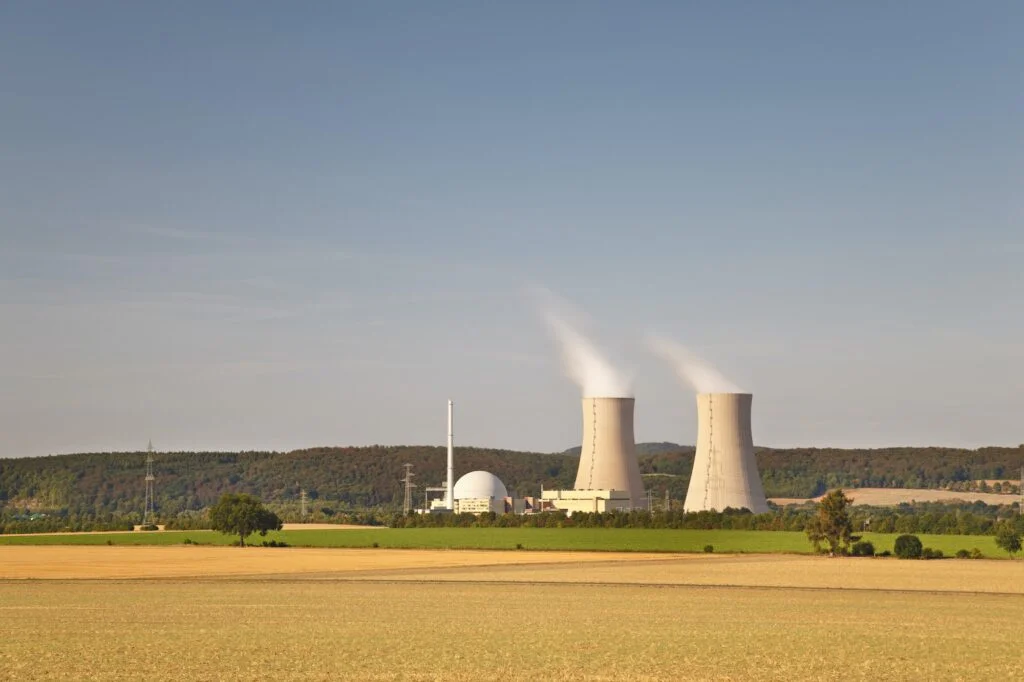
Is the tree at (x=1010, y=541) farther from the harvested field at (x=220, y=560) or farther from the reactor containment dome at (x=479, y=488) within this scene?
the reactor containment dome at (x=479, y=488)

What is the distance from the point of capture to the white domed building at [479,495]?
A: 132 metres

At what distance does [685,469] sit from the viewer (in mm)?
197750

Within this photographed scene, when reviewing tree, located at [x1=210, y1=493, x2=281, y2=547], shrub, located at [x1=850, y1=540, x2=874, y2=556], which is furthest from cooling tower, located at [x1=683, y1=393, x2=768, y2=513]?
tree, located at [x1=210, y1=493, x2=281, y2=547]

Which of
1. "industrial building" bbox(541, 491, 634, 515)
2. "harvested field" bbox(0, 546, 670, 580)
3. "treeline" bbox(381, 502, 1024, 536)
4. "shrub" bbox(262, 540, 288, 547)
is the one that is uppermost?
"industrial building" bbox(541, 491, 634, 515)

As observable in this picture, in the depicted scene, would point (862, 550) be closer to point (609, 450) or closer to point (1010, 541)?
point (1010, 541)

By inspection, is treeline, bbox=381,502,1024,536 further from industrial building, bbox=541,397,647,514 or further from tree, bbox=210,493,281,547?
tree, bbox=210,493,281,547

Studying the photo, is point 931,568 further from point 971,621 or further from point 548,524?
point 548,524

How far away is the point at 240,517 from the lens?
283 ft

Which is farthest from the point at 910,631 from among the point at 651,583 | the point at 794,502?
the point at 794,502

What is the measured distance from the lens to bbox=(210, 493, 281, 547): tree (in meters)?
86.4

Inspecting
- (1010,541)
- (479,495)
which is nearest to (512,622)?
(1010,541)

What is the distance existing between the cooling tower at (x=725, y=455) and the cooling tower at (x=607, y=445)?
7857mm

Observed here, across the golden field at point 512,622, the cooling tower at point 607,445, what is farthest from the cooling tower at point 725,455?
the golden field at point 512,622

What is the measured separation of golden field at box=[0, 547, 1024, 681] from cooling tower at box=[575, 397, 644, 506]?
34.7 m
